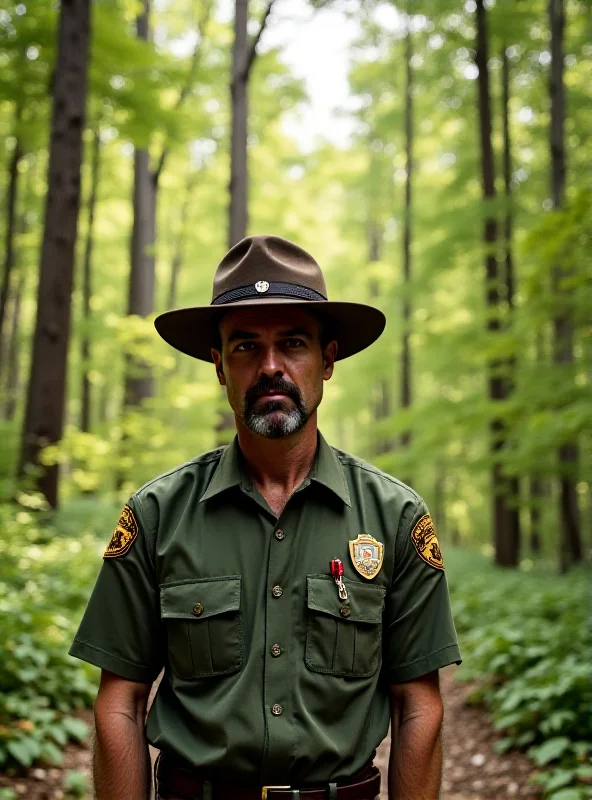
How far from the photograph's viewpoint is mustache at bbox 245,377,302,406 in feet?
7.31

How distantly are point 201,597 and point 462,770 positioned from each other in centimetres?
389

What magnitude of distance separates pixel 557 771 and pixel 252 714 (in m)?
3.00

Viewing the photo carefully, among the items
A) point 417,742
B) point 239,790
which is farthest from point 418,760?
point 239,790

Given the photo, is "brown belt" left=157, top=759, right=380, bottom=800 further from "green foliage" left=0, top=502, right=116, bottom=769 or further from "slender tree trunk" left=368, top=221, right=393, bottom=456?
"slender tree trunk" left=368, top=221, right=393, bottom=456

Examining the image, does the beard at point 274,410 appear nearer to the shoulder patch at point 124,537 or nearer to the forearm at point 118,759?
the shoulder patch at point 124,537

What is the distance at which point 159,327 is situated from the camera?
251cm

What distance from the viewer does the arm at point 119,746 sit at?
6.61 ft

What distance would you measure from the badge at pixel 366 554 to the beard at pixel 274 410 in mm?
397

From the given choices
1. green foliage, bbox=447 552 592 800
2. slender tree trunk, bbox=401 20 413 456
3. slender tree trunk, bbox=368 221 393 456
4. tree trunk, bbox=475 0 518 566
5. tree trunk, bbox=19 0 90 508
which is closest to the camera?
green foliage, bbox=447 552 592 800

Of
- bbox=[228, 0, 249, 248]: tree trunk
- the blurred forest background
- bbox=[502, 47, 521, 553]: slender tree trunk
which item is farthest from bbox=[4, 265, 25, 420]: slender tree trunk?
bbox=[502, 47, 521, 553]: slender tree trunk

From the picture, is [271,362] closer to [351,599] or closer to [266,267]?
[266,267]

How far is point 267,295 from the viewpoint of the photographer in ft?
7.38

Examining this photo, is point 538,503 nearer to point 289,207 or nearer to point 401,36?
point 289,207

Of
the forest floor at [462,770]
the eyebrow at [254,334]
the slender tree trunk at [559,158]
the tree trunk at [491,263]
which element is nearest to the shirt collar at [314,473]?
the eyebrow at [254,334]
